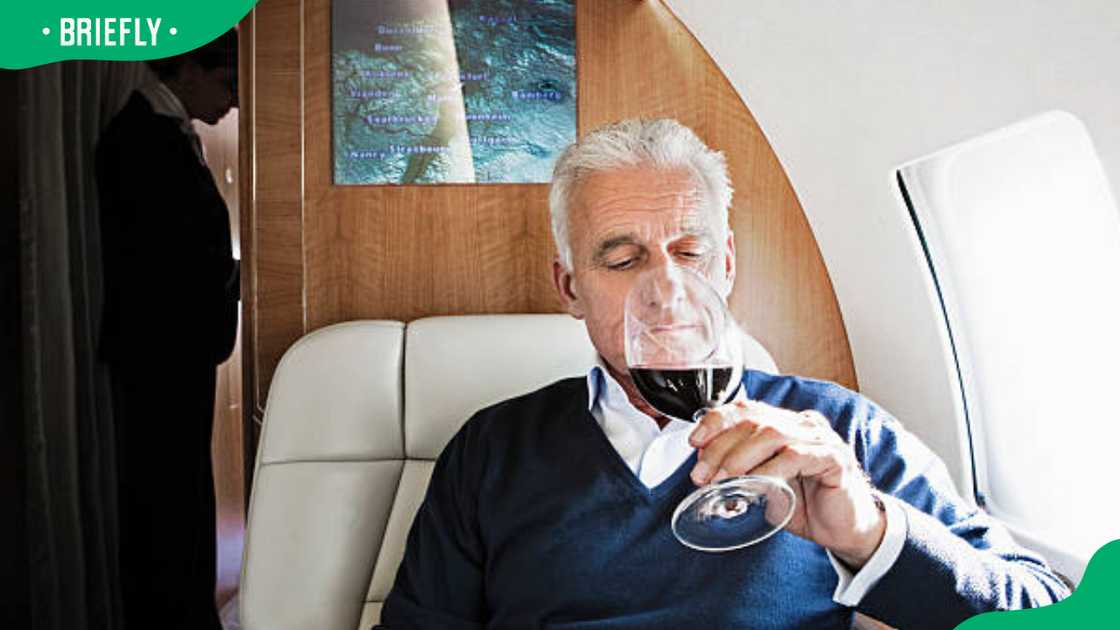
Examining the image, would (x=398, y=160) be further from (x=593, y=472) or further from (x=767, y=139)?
(x=593, y=472)

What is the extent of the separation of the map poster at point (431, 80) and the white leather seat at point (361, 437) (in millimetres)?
445

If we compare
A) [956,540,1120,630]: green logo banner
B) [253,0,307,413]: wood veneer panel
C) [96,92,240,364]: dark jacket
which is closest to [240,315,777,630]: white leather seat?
[253,0,307,413]: wood veneer panel

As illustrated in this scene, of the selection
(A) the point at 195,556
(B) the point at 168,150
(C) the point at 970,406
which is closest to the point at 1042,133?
(C) the point at 970,406

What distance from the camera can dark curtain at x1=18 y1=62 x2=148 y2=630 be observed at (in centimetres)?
200

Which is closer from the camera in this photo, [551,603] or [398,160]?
[551,603]

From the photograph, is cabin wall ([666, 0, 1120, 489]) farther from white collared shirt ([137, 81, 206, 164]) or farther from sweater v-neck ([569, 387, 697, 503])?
white collared shirt ([137, 81, 206, 164])

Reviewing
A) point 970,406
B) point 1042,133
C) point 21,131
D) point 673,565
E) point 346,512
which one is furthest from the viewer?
point 21,131

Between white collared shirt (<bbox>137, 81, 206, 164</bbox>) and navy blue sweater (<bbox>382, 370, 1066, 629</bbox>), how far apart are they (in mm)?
1033

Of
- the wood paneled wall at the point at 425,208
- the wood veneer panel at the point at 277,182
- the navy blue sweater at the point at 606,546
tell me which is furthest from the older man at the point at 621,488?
the wood veneer panel at the point at 277,182

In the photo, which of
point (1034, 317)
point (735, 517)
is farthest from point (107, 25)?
point (1034, 317)

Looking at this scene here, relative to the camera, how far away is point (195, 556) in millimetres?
2111

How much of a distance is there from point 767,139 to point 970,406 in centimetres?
69

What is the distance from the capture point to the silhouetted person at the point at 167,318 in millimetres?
2023

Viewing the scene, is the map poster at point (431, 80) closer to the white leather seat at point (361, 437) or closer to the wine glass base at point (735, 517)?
the white leather seat at point (361, 437)
